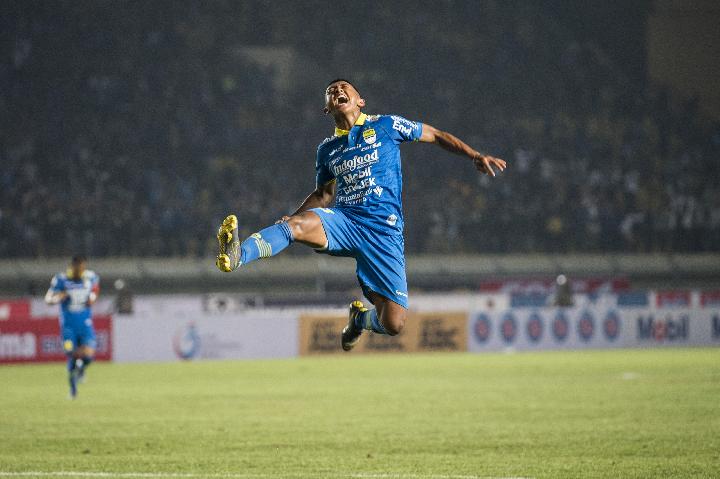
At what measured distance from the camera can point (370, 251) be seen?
9.41 metres

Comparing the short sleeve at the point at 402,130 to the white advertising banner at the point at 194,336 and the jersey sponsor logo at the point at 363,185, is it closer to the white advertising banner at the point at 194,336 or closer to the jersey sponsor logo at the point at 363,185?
the jersey sponsor logo at the point at 363,185

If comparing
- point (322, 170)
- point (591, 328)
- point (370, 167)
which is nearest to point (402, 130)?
point (370, 167)

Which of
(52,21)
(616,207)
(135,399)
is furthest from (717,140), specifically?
(135,399)

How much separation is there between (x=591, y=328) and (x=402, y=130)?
26.3 metres

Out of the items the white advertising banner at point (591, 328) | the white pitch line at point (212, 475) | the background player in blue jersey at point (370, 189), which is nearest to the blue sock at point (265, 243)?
the background player in blue jersey at point (370, 189)

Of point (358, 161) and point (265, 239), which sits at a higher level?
point (358, 161)

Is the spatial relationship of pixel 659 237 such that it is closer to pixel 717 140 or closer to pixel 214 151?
pixel 717 140

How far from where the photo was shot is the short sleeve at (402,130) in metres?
9.52

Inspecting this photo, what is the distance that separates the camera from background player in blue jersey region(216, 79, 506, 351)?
9.21 m

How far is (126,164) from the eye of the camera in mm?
35781

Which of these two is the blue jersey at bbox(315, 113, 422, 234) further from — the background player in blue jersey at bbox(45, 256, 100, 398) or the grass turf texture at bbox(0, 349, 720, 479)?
the background player in blue jersey at bbox(45, 256, 100, 398)

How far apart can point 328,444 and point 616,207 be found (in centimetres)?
2932

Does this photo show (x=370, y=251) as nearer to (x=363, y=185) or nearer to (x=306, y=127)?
(x=363, y=185)

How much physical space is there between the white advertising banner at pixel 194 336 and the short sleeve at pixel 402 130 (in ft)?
70.7
